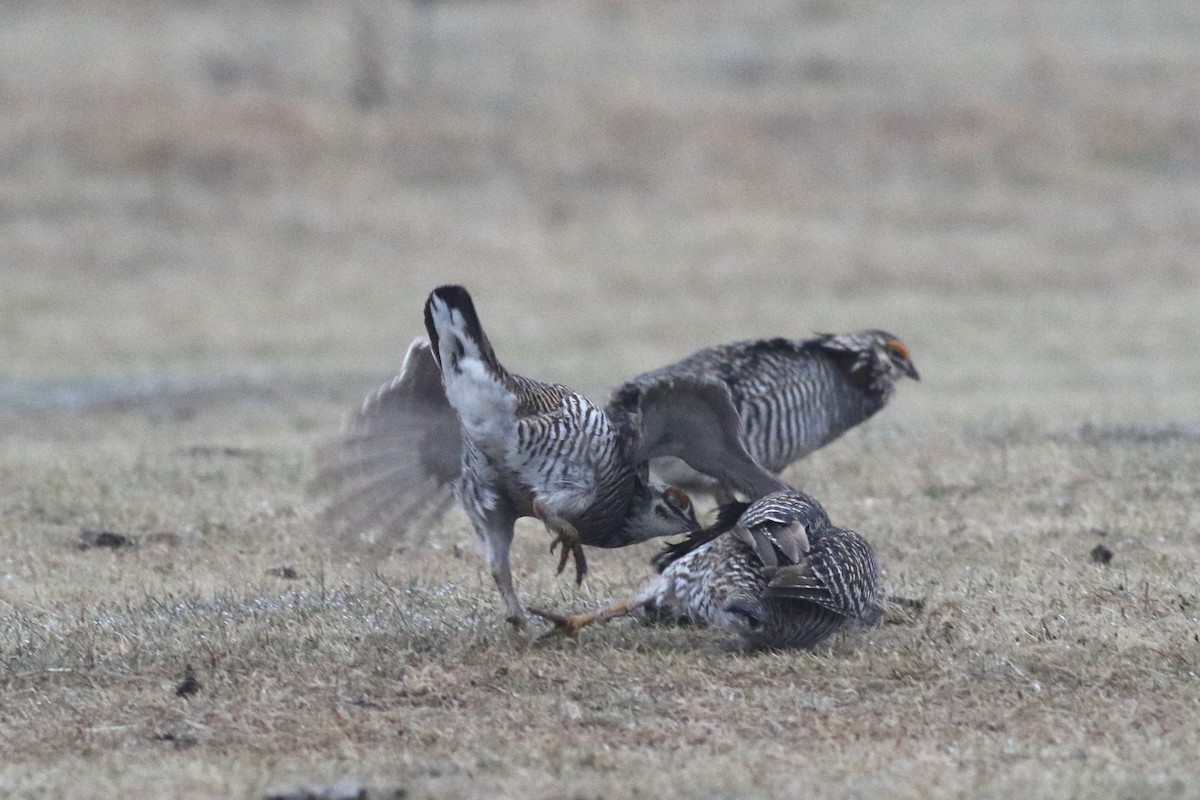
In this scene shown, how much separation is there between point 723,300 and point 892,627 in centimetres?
1516

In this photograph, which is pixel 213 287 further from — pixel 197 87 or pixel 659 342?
pixel 197 87

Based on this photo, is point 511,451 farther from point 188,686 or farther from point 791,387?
point 791,387

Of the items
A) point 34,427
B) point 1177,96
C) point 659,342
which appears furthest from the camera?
point 1177,96

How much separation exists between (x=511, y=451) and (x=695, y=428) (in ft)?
3.73

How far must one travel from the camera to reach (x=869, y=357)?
8898mm

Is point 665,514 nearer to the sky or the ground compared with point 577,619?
nearer to the sky

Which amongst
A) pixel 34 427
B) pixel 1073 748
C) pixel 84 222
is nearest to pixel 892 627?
pixel 1073 748

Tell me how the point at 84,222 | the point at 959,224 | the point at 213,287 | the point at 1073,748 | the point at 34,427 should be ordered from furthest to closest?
the point at 959,224, the point at 84,222, the point at 213,287, the point at 34,427, the point at 1073,748

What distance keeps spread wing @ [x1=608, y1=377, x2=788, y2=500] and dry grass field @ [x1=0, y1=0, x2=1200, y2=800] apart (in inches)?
29.1

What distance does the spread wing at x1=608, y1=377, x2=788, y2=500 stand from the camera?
22.4 feet

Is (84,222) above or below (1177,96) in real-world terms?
below

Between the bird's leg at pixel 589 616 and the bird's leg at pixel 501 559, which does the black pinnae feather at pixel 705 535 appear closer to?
the bird's leg at pixel 589 616

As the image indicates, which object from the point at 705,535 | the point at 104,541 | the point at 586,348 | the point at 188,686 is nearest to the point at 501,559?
the point at 705,535

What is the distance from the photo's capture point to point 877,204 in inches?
1014
